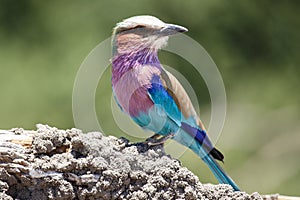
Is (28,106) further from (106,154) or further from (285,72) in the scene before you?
(106,154)

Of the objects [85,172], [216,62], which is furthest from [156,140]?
[216,62]

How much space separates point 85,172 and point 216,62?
13.9 ft

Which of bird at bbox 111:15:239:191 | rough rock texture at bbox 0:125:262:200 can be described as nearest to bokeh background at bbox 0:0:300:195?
bird at bbox 111:15:239:191

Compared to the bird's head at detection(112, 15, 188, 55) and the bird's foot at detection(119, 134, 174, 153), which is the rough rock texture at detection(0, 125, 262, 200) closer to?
the bird's foot at detection(119, 134, 174, 153)

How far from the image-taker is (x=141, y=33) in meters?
3.71

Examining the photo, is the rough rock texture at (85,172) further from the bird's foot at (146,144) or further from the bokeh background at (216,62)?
the bokeh background at (216,62)

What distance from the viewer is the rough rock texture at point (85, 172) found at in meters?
3.13

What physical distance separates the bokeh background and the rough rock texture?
3048 millimetres

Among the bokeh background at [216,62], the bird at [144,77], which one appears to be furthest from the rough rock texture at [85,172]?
the bokeh background at [216,62]

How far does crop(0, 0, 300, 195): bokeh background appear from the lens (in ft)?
21.9

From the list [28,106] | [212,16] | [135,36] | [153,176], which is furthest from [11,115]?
[153,176]

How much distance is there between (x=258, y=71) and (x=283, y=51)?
0.31 metres

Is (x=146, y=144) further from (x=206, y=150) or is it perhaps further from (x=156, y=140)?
(x=206, y=150)

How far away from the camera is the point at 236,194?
10.9ft
